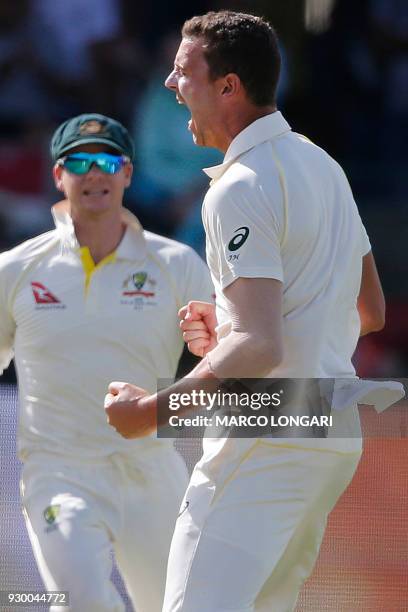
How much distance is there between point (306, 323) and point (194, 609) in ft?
2.13

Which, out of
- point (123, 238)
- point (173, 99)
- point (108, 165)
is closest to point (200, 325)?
point (123, 238)

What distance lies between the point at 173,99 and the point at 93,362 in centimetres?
492

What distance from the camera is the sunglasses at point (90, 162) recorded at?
441 cm

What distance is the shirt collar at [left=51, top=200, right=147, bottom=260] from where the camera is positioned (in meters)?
4.30

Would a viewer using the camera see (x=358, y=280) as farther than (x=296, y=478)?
Yes

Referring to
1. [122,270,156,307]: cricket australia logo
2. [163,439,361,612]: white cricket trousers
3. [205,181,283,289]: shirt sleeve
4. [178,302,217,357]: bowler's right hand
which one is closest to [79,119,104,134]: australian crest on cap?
[122,270,156,307]: cricket australia logo

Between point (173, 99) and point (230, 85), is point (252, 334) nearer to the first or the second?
point (230, 85)

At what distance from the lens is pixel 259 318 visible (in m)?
2.54

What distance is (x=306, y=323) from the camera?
270cm

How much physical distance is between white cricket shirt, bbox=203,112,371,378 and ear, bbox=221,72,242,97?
90mm

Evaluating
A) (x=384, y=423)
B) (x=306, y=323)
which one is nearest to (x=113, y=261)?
(x=384, y=423)

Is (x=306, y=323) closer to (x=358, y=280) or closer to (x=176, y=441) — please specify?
(x=358, y=280)

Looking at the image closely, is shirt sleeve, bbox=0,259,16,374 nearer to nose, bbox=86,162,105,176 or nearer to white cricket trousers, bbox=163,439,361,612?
nose, bbox=86,162,105,176

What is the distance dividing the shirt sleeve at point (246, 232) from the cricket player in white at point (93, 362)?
1494 millimetres
